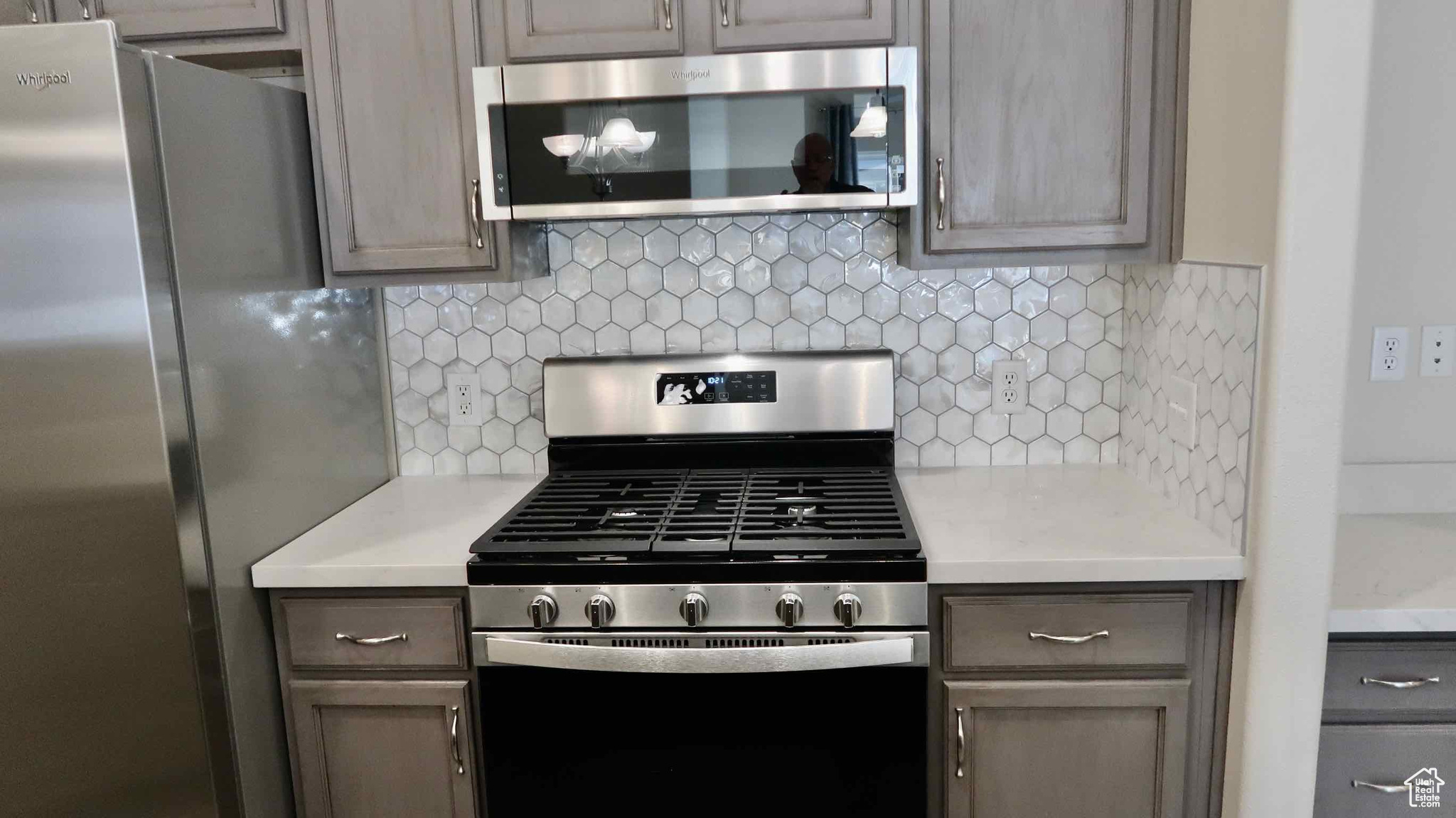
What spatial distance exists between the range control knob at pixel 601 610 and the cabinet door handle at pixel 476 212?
0.77 m

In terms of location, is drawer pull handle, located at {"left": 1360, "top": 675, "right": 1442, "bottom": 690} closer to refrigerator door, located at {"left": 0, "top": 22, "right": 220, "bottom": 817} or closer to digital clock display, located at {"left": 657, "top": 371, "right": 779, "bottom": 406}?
digital clock display, located at {"left": 657, "top": 371, "right": 779, "bottom": 406}

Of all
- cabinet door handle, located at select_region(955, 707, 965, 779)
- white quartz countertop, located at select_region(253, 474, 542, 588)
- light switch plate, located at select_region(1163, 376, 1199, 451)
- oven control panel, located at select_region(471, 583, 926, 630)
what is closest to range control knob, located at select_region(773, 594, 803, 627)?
oven control panel, located at select_region(471, 583, 926, 630)

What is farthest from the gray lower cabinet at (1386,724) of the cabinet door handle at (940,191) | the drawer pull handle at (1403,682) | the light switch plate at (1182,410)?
the cabinet door handle at (940,191)

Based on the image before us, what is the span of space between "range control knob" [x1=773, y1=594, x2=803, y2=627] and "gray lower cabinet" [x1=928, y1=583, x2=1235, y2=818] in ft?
0.80

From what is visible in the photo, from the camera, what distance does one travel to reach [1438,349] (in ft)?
6.67

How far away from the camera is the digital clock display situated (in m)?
2.23

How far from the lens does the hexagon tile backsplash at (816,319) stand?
2.24 meters

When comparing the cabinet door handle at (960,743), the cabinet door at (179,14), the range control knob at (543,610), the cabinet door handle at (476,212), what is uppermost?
the cabinet door at (179,14)

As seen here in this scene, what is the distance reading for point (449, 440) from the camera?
2.38 m

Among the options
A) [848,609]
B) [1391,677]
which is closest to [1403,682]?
[1391,677]

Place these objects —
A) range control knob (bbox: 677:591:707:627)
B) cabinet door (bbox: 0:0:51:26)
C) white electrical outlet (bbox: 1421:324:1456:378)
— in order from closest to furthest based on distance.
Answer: range control knob (bbox: 677:591:707:627) < cabinet door (bbox: 0:0:51:26) < white electrical outlet (bbox: 1421:324:1456:378)

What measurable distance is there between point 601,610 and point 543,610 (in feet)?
0.34

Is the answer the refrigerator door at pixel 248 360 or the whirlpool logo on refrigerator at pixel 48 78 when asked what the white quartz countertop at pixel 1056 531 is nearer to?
the refrigerator door at pixel 248 360

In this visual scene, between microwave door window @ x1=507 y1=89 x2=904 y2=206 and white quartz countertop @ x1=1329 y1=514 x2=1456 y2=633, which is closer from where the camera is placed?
white quartz countertop @ x1=1329 y1=514 x2=1456 y2=633
